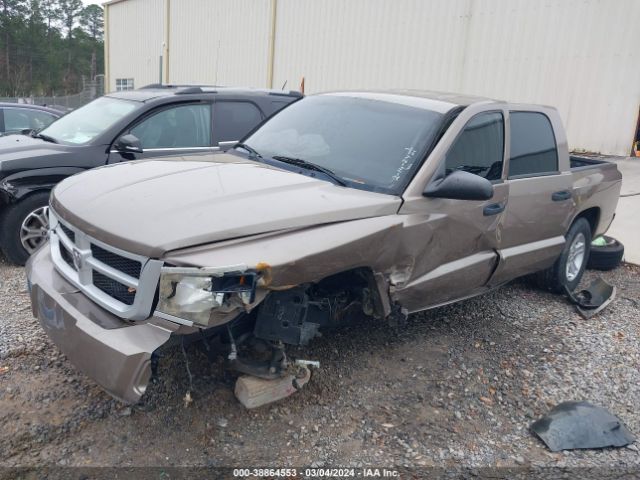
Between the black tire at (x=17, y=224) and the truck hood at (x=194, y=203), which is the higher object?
the truck hood at (x=194, y=203)

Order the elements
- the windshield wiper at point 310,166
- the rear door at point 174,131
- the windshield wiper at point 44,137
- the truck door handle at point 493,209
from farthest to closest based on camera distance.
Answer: the windshield wiper at point 44,137 < the rear door at point 174,131 < the truck door handle at point 493,209 < the windshield wiper at point 310,166

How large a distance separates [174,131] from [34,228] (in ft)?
5.47

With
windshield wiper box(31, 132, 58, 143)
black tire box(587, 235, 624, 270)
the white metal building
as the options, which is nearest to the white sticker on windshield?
black tire box(587, 235, 624, 270)

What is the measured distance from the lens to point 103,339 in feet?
8.63

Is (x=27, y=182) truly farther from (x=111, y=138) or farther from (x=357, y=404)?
(x=357, y=404)

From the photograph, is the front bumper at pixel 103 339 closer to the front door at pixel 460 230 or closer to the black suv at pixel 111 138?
the front door at pixel 460 230

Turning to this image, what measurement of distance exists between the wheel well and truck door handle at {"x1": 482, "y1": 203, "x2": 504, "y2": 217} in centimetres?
172

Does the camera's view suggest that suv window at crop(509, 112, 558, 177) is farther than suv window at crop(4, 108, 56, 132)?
No

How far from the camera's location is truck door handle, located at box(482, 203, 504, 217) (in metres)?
3.95

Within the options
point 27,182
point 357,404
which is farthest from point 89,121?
Answer: point 357,404

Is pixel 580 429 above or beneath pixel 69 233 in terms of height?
beneath

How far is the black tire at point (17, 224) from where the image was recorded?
514 cm

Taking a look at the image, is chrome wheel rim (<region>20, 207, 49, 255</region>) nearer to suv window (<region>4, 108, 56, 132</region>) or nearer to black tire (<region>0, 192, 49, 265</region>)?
black tire (<region>0, 192, 49, 265</region>)

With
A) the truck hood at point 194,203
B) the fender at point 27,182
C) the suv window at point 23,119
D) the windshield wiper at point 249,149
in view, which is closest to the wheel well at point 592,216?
the truck hood at point 194,203
